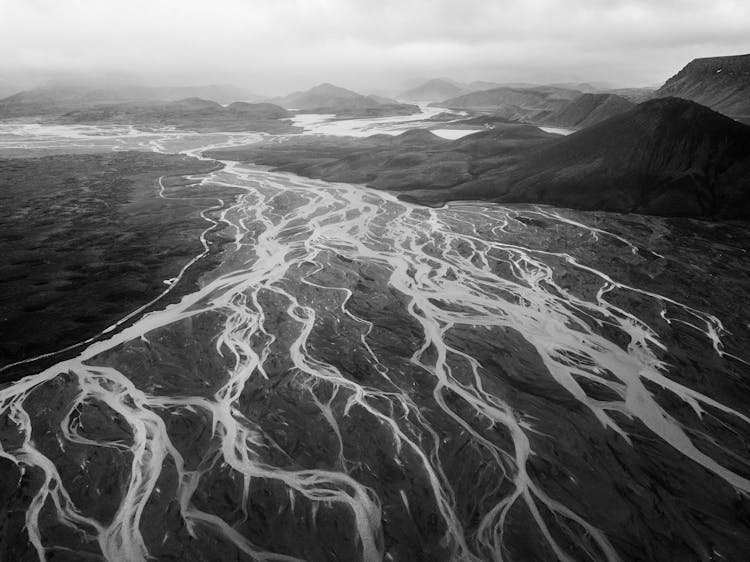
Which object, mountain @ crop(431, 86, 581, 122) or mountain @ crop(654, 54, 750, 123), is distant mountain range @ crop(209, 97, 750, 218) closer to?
mountain @ crop(654, 54, 750, 123)

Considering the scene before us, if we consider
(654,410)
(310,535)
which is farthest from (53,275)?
(654,410)

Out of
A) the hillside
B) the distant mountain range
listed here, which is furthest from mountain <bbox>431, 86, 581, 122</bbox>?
the distant mountain range

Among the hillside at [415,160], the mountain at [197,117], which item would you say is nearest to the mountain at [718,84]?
the hillside at [415,160]

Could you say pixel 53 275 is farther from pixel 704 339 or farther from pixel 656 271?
pixel 656 271

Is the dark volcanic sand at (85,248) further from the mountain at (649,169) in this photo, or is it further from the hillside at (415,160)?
the mountain at (649,169)

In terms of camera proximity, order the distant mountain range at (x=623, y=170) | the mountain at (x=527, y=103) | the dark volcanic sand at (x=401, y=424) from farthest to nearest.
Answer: the mountain at (x=527, y=103) → the distant mountain range at (x=623, y=170) → the dark volcanic sand at (x=401, y=424)

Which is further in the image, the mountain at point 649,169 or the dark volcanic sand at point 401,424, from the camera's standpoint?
the mountain at point 649,169
